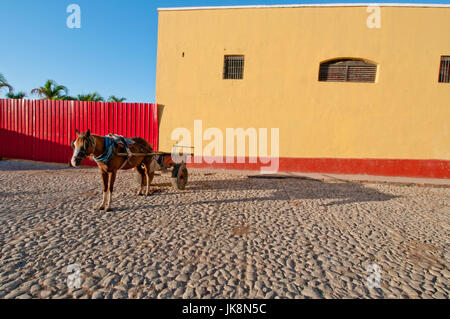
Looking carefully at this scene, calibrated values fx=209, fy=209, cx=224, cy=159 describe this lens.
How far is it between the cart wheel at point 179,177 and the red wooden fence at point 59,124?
386cm

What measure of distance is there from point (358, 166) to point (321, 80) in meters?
3.74

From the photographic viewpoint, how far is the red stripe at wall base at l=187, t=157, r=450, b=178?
8.07 meters

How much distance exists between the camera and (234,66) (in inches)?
342

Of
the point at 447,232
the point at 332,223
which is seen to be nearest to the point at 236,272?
the point at 332,223

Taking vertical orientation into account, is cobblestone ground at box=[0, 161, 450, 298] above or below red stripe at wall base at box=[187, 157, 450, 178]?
below

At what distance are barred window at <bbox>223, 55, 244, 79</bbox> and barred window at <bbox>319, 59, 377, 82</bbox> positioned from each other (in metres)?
3.22

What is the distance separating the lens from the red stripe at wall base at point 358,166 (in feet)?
26.5

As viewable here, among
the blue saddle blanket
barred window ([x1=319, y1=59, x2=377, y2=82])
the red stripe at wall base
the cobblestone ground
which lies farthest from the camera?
barred window ([x1=319, y1=59, x2=377, y2=82])

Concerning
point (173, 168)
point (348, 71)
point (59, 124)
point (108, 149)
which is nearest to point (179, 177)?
point (173, 168)

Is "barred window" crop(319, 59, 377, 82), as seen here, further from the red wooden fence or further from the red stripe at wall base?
the red wooden fence

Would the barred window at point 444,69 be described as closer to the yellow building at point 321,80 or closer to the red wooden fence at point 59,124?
the yellow building at point 321,80

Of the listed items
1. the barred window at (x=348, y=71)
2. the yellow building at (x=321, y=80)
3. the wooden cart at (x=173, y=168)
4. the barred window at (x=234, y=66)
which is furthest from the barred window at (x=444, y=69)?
the wooden cart at (x=173, y=168)

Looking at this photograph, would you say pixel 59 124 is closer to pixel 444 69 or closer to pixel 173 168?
pixel 173 168

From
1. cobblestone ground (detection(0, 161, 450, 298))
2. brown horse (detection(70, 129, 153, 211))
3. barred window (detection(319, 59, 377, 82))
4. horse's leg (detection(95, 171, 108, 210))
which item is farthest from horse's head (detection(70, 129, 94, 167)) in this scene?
barred window (detection(319, 59, 377, 82))
